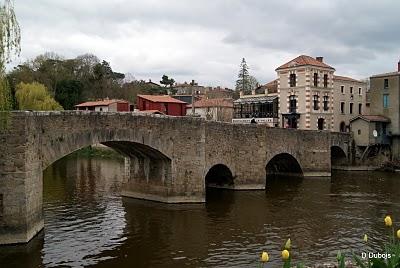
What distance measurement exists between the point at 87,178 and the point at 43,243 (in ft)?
62.9

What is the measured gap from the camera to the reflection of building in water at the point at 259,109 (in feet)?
168

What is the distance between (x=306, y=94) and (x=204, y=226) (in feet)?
95.2

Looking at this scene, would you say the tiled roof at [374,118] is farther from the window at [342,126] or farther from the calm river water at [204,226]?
the calm river water at [204,226]

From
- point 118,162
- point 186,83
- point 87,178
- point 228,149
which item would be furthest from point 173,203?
point 186,83

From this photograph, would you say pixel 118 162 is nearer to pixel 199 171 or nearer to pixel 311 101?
pixel 311 101

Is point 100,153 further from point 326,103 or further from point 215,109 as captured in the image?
point 326,103

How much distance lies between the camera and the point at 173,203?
2555 cm

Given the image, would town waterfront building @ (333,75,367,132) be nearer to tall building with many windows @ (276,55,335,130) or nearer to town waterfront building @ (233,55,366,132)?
town waterfront building @ (233,55,366,132)

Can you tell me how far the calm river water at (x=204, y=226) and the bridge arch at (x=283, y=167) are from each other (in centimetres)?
538

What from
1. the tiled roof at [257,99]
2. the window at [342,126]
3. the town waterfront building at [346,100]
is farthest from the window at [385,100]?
the tiled roof at [257,99]

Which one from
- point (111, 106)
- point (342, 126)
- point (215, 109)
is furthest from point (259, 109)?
point (111, 106)

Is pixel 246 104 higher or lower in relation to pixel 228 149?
higher

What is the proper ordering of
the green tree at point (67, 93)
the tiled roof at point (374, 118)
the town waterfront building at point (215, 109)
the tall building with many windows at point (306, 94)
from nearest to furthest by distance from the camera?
the tiled roof at point (374, 118) < the tall building with many windows at point (306, 94) < the green tree at point (67, 93) < the town waterfront building at point (215, 109)

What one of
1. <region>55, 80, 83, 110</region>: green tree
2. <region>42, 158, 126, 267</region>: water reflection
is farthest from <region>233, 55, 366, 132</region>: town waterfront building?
<region>55, 80, 83, 110</region>: green tree
